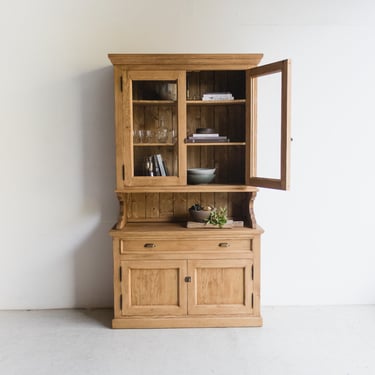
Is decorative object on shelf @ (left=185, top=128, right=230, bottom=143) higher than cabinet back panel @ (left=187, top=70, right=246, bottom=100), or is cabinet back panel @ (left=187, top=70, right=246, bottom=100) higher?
cabinet back panel @ (left=187, top=70, right=246, bottom=100)

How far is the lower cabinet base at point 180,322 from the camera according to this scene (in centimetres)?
306

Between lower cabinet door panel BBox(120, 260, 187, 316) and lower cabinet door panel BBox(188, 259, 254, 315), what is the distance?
0.33ft

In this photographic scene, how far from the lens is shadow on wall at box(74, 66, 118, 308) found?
3406 millimetres

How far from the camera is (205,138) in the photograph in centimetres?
314

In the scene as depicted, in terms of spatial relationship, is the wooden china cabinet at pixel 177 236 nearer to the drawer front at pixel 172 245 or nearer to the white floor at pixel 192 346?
the drawer front at pixel 172 245

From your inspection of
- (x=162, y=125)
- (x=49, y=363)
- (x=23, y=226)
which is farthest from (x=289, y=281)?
(x=23, y=226)

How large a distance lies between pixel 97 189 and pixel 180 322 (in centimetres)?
131

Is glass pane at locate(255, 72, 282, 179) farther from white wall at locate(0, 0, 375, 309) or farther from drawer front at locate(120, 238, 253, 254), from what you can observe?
drawer front at locate(120, 238, 253, 254)

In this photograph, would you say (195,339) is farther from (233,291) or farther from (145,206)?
(145,206)

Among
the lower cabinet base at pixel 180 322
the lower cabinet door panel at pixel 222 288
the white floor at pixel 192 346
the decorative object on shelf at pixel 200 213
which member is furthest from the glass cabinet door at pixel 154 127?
the white floor at pixel 192 346

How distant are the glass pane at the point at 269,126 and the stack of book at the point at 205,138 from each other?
0.45 meters

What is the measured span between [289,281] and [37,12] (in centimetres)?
314

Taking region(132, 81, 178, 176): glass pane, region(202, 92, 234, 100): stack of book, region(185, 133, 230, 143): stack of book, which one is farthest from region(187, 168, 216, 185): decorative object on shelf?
region(202, 92, 234, 100): stack of book

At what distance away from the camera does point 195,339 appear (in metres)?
2.88
